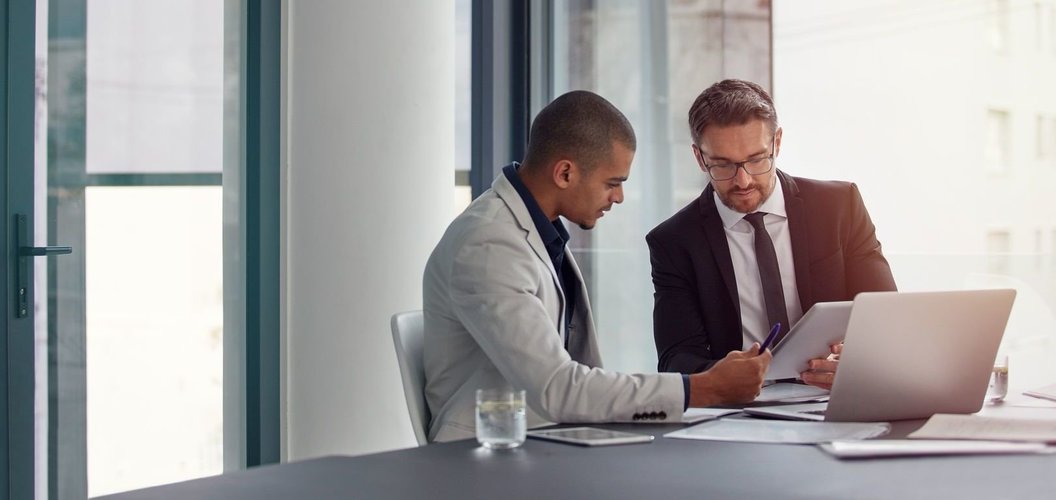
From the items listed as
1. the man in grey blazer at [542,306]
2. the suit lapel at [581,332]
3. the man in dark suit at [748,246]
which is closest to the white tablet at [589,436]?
the man in grey blazer at [542,306]

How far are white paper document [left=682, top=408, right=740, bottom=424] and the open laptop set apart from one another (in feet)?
0.24

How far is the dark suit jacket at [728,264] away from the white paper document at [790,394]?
0.31 m

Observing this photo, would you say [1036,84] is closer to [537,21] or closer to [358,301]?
[537,21]

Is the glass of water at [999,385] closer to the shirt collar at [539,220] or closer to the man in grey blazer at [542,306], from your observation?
the man in grey blazer at [542,306]

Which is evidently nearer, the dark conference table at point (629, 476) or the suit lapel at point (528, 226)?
the dark conference table at point (629, 476)

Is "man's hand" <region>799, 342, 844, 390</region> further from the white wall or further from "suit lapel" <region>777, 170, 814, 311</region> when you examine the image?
the white wall

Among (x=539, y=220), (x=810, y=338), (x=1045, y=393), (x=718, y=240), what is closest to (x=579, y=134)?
(x=539, y=220)

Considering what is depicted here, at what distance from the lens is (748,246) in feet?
9.26

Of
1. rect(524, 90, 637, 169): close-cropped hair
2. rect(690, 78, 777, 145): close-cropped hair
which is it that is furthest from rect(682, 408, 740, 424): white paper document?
rect(690, 78, 777, 145): close-cropped hair

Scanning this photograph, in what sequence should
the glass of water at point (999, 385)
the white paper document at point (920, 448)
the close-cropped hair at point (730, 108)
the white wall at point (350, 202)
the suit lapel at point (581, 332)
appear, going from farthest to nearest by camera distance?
the white wall at point (350, 202) → the close-cropped hair at point (730, 108) → the suit lapel at point (581, 332) → the glass of water at point (999, 385) → the white paper document at point (920, 448)

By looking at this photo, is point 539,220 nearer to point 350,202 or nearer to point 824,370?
point 824,370

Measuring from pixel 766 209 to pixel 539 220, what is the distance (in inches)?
29.5

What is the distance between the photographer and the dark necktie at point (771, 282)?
108 inches

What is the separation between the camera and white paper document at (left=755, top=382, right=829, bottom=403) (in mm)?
2227
